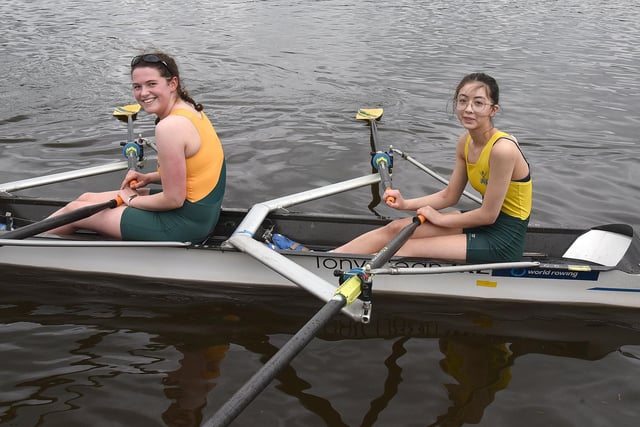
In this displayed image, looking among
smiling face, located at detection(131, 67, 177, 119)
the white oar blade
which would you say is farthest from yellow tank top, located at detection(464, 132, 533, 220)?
smiling face, located at detection(131, 67, 177, 119)

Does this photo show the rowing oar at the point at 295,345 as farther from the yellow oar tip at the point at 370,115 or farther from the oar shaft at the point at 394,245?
the yellow oar tip at the point at 370,115

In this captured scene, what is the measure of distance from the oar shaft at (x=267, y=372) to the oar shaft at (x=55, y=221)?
264 cm

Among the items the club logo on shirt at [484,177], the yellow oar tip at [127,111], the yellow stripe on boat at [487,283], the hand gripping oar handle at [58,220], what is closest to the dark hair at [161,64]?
the hand gripping oar handle at [58,220]

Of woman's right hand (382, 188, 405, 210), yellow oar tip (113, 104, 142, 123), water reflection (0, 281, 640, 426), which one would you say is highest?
yellow oar tip (113, 104, 142, 123)

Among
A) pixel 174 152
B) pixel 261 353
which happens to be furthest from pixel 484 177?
pixel 174 152

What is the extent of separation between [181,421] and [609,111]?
10.6m

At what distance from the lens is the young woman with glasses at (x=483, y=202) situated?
498 cm

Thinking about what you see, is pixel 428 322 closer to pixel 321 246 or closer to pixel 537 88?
pixel 321 246

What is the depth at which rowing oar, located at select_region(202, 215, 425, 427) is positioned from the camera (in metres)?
3.28

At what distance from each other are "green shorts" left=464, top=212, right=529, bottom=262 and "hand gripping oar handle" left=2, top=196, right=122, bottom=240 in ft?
10.6

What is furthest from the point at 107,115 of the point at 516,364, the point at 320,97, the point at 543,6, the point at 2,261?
the point at 543,6

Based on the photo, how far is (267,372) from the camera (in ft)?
11.7

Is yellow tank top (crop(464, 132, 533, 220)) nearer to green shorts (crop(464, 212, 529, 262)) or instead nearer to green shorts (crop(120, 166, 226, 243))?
green shorts (crop(464, 212, 529, 262))

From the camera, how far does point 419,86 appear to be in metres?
13.9
